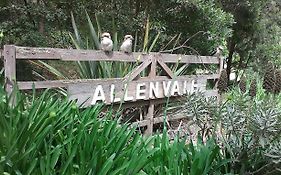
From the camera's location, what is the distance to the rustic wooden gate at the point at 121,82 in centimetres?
312

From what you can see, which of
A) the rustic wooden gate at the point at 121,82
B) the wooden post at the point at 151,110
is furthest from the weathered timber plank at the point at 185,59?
the wooden post at the point at 151,110

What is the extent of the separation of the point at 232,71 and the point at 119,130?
8553 mm

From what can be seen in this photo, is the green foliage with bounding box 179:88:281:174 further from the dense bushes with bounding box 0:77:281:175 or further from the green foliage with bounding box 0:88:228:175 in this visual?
the green foliage with bounding box 0:88:228:175

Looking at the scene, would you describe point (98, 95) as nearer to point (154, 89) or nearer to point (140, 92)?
point (140, 92)

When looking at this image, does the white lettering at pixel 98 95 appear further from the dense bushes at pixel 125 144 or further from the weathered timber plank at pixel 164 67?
the dense bushes at pixel 125 144

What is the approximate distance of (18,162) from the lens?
1918 millimetres

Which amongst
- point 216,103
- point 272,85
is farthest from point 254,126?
point 272,85

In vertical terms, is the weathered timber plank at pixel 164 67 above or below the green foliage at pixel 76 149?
above

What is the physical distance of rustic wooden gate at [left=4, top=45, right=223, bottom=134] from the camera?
3121mm

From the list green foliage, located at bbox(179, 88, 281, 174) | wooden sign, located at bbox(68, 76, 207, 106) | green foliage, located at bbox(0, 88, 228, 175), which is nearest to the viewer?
green foliage, located at bbox(0, 88, 228, 175)

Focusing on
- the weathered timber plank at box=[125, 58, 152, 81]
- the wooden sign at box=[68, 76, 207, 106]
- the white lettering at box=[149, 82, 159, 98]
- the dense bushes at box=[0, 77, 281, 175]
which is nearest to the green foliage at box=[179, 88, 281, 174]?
the dense bushes at box=[0, 77, 281, 175]

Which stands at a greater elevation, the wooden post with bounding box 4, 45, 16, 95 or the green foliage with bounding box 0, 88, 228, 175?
the wooden post with bounding box 4, 45, 16, 95

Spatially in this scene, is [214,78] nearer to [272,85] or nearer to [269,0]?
[272,85]

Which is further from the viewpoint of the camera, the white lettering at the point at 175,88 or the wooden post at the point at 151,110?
the white lettering at the point at 175,88
